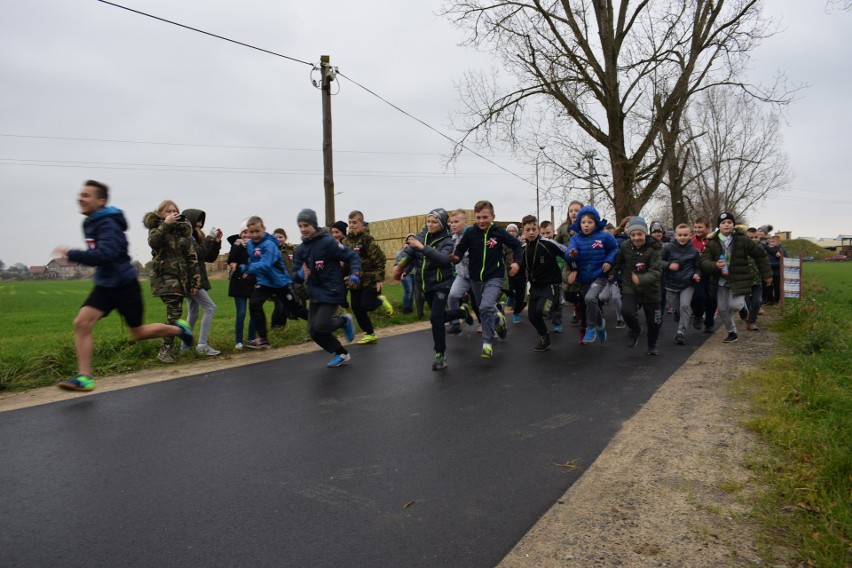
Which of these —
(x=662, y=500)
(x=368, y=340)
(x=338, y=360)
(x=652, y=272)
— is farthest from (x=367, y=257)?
(x=662, y=500)

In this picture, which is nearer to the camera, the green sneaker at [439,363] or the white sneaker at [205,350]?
the green sneaker at [439,363]

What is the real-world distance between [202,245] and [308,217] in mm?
2174

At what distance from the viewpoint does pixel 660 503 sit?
342 cm

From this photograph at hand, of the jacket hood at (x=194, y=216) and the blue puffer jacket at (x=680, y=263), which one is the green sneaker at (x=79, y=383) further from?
the blue puffer jacket at (x=680, y=263)

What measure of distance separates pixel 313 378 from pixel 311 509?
3629 millimetres

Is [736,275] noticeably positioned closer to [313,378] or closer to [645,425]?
[645,425]

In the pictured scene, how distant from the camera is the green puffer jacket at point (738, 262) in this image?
930 cm

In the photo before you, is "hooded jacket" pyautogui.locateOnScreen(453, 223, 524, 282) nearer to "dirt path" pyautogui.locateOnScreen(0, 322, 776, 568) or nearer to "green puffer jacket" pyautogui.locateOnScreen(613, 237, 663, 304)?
"green puffer jacket" pyautogui.locateOnScreen(613, 237, 663, 304)

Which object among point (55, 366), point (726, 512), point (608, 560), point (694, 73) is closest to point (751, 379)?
point (726, 512)

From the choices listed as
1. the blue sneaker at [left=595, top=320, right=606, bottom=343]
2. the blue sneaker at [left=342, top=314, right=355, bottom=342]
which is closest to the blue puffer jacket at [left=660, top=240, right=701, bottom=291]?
the blue sneaker at [left=595, top=320, right=606, bottom=343]

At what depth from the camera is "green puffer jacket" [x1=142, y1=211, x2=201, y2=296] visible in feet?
25.8

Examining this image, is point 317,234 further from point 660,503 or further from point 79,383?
point 660,503

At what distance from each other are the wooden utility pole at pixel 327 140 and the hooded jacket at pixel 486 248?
26.6 ft

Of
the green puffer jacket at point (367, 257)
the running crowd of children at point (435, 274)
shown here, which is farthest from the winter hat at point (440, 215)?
the green puffer jacket at point (367, 257)
